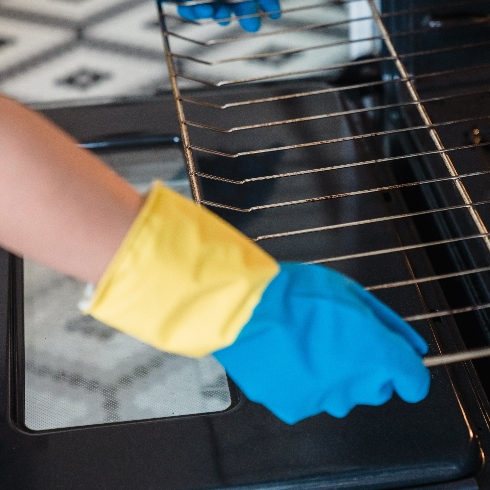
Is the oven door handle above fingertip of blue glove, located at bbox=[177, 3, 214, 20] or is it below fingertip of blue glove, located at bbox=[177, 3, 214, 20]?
below

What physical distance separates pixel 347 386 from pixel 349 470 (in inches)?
2.7

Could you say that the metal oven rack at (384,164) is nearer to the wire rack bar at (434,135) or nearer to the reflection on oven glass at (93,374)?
the wire rack bar at (434,135)

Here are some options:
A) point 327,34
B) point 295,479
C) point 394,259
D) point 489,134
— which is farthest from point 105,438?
point 327,34

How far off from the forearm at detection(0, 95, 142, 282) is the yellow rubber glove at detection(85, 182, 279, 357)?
0.5 inches

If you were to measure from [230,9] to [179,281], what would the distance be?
64cm

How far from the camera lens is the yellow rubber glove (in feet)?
1.29

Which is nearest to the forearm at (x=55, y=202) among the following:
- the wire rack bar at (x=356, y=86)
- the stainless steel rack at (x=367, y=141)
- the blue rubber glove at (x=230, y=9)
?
the stainless steel rack at (x=367, y=141)

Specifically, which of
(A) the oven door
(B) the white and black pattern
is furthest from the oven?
(B) the white and black pattern

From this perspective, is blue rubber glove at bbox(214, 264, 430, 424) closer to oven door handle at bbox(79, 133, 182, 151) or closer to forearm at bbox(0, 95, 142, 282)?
forearm at bbox(0, 95, 142, 282)

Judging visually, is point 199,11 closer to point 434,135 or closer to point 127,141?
point 127,141

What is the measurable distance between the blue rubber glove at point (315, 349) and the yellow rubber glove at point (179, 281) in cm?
3

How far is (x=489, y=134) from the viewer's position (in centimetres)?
71

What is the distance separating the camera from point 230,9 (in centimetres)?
95

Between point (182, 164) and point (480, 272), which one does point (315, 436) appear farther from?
point (182, 164)
